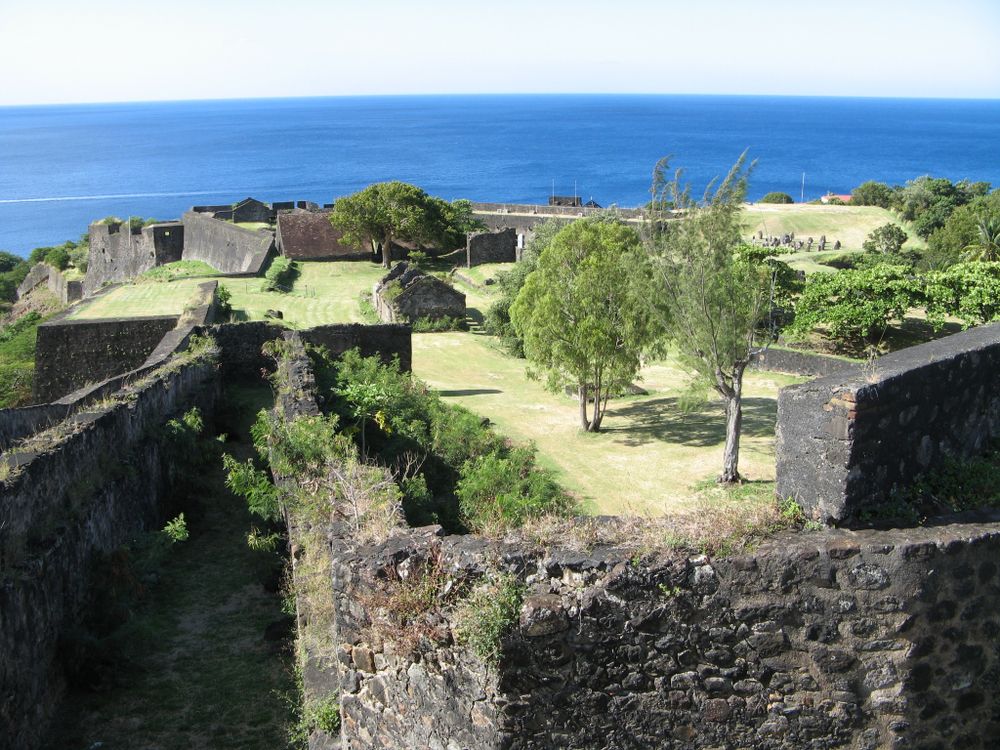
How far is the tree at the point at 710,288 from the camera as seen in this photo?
1820 cm

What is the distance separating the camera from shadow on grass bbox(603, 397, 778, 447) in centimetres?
2367

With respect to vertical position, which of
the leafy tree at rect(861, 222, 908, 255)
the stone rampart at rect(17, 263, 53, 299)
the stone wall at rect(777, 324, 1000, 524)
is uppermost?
the stone wall at rect(777, 324, 1000, 524)

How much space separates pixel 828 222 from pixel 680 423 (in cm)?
5107

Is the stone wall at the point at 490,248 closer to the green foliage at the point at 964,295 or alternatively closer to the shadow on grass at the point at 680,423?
the green foliage at the point at 964,295

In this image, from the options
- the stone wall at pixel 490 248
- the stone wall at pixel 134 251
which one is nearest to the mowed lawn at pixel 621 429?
the stone wall at pixel 490 248

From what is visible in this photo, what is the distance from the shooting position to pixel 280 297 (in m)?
39.7

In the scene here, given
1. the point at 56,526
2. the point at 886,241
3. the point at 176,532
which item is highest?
the point at 886,241

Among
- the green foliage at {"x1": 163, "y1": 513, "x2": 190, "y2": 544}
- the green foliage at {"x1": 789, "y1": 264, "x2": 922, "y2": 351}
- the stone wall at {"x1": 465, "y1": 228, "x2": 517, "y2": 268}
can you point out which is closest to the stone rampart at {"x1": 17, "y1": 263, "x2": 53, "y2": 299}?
the stone wall at {"x1": 465, "y1": 228, "x2": 517, "y2": 268}

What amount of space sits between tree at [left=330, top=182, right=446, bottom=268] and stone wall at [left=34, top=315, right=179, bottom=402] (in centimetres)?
2929

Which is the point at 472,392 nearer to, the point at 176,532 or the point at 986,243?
the point at 176,532

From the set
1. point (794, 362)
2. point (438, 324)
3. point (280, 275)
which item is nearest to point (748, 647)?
point (794, 362)

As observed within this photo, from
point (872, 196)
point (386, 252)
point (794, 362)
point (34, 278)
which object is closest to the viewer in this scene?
point (794, 362)

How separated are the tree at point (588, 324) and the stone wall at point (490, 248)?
29505mm

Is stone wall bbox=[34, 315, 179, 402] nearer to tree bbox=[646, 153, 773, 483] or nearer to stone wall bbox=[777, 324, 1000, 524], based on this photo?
tree bbox=[646, 153, 773, 483]
